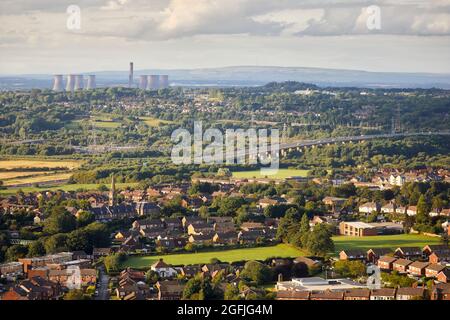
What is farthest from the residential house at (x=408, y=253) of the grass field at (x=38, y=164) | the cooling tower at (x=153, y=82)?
the cooling tower at (x=153, y=82)

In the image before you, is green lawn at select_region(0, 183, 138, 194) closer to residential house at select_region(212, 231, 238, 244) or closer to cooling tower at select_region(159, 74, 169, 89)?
residential house at select_region(212, 231, 238, 244)

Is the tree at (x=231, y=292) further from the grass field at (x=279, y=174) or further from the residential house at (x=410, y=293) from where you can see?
the grass field at (x=279, y=174)

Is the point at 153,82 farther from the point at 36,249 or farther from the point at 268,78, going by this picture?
the point at 36,249

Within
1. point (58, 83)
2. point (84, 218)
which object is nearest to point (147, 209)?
point (84, 218)

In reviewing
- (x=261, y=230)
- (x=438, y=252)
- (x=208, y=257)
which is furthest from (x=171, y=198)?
(x=438, y=252)
